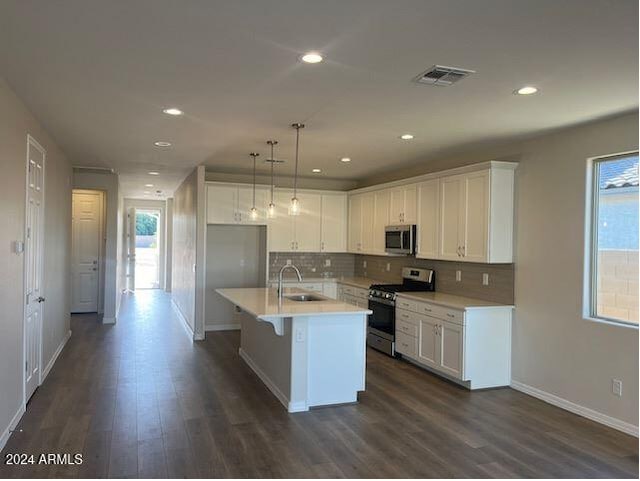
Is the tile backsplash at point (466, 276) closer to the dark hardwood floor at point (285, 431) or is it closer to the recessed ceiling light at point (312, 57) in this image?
the dark hardwood floor at point (285, 431)

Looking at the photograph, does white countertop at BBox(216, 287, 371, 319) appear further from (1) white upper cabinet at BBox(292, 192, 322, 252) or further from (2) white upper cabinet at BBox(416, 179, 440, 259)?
(1) white upper cabinet at BBox(292, 192, 322, 252)

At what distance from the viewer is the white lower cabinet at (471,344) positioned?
15.6 feet

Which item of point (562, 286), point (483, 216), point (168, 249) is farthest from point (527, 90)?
point (168, 249)

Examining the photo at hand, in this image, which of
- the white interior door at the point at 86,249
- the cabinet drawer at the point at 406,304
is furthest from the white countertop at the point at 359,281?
the white interior door at the point at 86,249

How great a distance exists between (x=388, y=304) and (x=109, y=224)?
523 centimetres

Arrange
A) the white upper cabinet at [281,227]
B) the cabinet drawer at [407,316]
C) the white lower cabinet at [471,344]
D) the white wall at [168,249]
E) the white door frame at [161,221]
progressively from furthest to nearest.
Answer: the white door frame at [161,221] < the white wall at [168,249] < the white upper cabinet at [281,227] < the cabinet drawer at [407,316] < the white lower cabinet at [471,344]

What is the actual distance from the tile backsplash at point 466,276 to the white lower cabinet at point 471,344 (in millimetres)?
262

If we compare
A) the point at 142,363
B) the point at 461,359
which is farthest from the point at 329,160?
the point at 142,363

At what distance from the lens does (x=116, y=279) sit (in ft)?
27.4

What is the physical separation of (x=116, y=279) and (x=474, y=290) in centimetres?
616

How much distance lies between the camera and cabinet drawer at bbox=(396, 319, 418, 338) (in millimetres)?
5559

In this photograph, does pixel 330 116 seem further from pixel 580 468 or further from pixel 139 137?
pixel 580 468

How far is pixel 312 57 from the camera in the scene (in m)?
2.68

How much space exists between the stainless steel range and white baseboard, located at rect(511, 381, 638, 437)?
1.63 m
